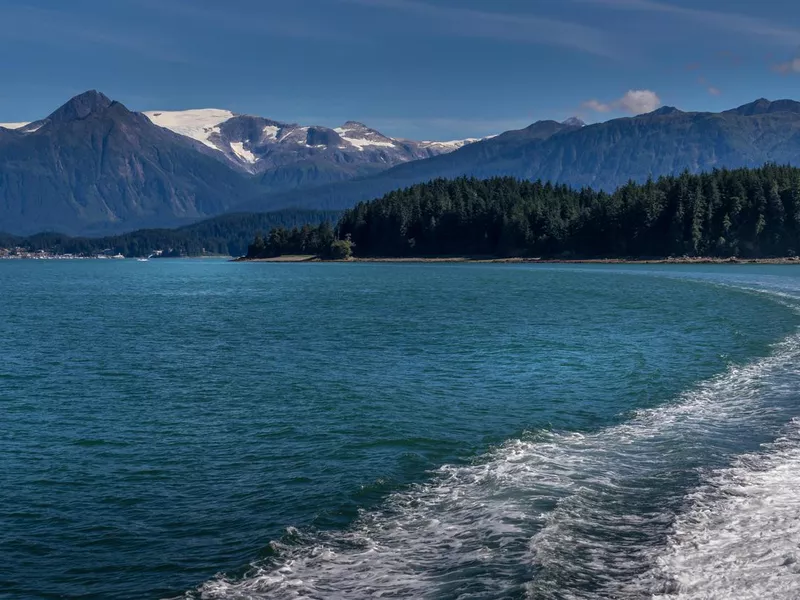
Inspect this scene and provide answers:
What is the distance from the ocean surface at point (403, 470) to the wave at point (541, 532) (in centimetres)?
6

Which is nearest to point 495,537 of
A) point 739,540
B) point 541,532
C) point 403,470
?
point 541,532

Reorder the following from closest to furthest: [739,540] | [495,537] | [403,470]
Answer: [739,540] < [495,537] < [403,470]

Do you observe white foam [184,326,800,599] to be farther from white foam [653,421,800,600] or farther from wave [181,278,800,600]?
white foam [653,421,800,600]

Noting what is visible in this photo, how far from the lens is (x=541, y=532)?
15.8 m

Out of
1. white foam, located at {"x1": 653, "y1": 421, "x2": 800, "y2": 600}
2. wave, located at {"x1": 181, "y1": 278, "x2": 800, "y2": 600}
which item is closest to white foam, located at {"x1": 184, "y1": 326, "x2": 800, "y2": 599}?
wave, located at {"x1": 181, "y1": 278, "x2": 800, "y2": 600}

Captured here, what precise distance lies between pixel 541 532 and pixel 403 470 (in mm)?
5954

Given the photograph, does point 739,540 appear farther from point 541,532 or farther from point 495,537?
point 495,537

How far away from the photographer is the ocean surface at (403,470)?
1423cm

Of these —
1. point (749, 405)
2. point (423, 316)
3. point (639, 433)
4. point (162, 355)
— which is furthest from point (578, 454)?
point (423, 316)

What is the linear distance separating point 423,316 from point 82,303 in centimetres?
4349

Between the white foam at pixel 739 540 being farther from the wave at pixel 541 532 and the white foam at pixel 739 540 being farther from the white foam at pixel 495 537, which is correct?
the white foam at pixel 495 537

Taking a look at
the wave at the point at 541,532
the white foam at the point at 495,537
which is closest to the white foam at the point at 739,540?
the wave at the point at 541,532

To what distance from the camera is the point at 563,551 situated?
582 inches

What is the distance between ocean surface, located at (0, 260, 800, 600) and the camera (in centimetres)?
1423
